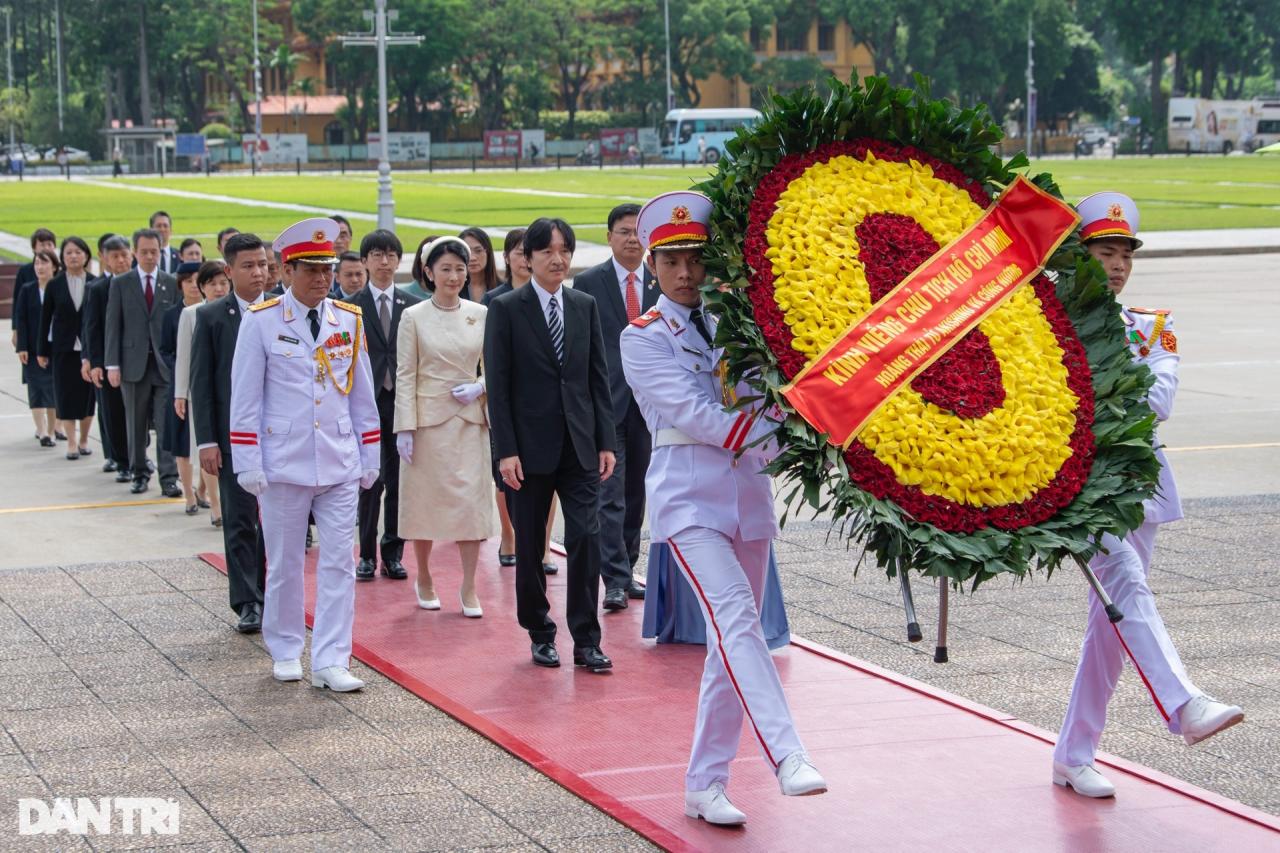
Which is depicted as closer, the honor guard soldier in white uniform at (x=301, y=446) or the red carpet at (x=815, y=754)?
the red carpet at (x=815, y=754)

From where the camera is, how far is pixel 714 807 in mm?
5355

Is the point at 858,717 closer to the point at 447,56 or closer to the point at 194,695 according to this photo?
the point at 194,695

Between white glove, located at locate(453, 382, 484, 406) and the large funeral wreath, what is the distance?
10.4 feet

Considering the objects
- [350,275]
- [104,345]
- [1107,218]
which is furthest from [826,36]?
[1107,218]

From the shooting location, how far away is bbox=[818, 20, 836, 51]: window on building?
98.2 m

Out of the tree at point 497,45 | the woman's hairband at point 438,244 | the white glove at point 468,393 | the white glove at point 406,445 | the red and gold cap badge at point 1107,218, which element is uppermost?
the tree at point 497,45

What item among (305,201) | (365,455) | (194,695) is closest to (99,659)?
(194,695)

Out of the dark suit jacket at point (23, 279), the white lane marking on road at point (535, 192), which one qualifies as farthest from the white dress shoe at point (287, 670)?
the white lane marking on road at point (535, 192)

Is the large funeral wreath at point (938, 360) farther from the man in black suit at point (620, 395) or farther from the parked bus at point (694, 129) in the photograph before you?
the parked bus at point (694, 129)

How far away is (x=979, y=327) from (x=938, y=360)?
199 mm

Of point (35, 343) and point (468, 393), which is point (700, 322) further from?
point (35, 343)

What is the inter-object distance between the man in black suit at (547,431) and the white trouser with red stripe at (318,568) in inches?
27.9

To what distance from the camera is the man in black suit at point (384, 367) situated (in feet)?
30.1

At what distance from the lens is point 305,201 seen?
49.6 m
